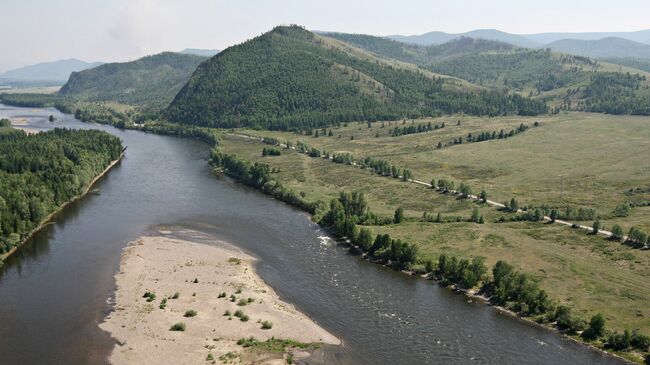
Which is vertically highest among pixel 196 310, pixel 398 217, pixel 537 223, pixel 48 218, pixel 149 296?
pixel 398 217

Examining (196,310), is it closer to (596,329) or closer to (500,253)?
(596,329)

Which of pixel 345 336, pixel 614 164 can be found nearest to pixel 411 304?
pixel 345 336

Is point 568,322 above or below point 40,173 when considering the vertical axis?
below

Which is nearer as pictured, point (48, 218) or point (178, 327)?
point (178, 327)

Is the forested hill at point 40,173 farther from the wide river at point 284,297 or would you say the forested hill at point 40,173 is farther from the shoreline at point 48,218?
the wide river at point 284,297

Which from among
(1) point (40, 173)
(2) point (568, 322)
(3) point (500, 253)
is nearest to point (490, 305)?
(2) point (568, 322)

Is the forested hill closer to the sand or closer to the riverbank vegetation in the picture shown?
the sand

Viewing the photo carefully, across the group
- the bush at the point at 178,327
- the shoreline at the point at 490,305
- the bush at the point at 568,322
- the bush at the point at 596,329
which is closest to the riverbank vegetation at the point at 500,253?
the bush at the point at 568,322
